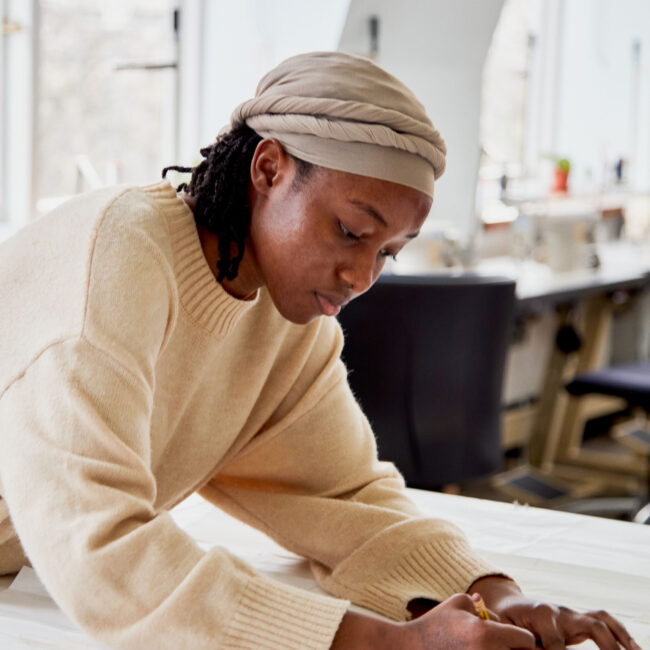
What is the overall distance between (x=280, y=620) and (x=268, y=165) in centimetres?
43

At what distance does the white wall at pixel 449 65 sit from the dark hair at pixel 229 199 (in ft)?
8.14

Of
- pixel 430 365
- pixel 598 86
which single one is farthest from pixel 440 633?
pixel 598 86

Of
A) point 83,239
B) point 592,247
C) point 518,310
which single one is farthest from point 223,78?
point 83,239

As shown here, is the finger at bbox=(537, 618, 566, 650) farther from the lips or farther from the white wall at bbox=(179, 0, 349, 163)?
the white wall at bbox=(179, 0, 349, 163)

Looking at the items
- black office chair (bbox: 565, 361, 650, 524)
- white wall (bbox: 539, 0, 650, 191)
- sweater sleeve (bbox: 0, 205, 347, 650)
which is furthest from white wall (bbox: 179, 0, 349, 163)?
sweater sleeve (bbox: 0, 205, 347, 650)

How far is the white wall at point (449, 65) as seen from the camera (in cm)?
355

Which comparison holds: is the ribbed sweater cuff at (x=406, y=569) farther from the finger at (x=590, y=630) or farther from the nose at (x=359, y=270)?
the nose at (x=359, y=270)

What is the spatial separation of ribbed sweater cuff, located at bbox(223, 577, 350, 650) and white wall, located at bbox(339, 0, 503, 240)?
276cm

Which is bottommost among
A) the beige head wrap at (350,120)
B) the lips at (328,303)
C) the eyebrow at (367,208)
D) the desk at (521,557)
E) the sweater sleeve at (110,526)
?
the desk at (521,557)

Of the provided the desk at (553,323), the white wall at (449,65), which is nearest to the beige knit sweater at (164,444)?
the desk at (553,323)

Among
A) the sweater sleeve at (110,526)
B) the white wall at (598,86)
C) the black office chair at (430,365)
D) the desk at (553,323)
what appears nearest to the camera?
the sweater sleeve at (110,526)

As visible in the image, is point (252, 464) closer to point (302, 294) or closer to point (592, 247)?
point (302, 294)

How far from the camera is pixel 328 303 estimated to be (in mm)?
1072

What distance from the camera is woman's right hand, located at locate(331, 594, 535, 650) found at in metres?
0.89
